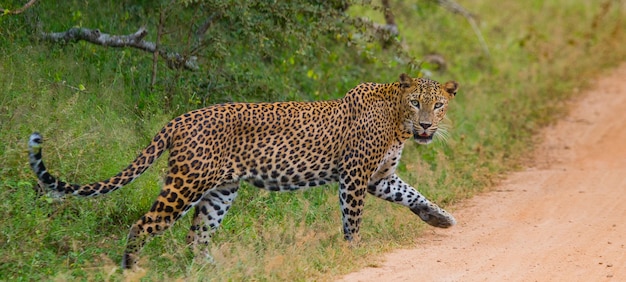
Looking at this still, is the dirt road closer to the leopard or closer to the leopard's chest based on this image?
the leopard

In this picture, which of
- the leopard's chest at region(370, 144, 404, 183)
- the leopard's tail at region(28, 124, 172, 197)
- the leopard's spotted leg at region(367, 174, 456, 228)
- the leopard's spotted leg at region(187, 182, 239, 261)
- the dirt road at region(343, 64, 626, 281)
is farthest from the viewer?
the leopard's spotted leg at region(367, 174, 456, 228)

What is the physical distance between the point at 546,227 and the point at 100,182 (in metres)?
4.37

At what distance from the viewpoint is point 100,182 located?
725 cm

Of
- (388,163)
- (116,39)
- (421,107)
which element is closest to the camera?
(421,107)

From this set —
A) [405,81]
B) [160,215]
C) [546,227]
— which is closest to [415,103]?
[405,81]

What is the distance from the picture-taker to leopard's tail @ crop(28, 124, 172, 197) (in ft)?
22.2

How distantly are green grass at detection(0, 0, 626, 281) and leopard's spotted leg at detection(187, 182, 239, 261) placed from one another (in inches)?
5.2

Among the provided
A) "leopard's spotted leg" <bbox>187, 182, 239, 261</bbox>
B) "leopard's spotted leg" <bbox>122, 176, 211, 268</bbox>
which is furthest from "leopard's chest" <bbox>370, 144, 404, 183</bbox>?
"leopard's spotted leg" <bbox>122, 176, 211, 268</bbox>

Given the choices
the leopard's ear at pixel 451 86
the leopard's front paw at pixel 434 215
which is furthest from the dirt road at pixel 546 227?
the leopard's ear at pixel 451 86

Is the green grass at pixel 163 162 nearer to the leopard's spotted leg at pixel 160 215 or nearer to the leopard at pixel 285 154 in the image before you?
the leopard's spotted leg at pixel 160 215

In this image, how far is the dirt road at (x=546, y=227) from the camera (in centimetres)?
767

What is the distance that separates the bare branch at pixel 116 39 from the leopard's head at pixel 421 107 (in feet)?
8.94

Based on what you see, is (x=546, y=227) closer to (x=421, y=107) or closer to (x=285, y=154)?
(x=421, y=107)

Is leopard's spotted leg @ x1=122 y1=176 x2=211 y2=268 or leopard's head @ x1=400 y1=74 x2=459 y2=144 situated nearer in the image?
leopard's spotted leg @ x1=122 y1=176 x2=211 y2=268
